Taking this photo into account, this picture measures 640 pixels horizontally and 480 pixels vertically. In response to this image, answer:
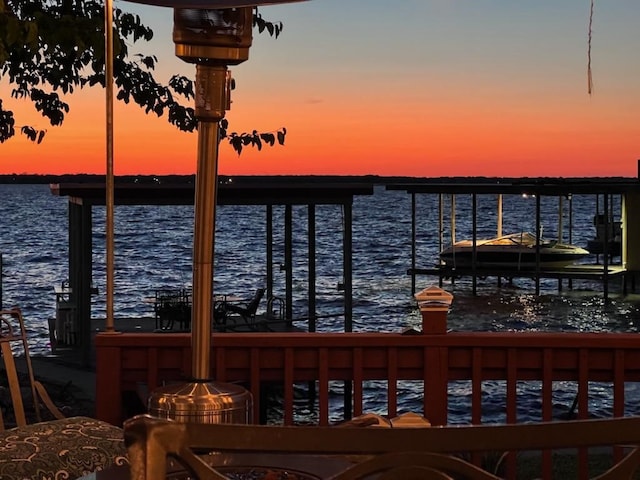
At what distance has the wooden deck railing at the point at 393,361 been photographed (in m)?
3.46

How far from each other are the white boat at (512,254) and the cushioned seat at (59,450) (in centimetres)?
2794

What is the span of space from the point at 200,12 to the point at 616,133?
102ft

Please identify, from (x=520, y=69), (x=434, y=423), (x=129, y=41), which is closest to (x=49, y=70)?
(x=129, y=41)

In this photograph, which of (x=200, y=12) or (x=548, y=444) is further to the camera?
(x=200, y=12)

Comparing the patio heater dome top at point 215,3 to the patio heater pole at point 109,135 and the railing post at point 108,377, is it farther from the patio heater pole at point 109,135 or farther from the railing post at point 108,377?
the railing post at point 108,377

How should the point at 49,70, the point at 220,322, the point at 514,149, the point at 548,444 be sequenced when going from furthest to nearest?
the point at 514,149 < the point at 220,322 < the point at 49,70 < the point at 548,444

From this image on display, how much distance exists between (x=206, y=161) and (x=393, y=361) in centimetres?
152

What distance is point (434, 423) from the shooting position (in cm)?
354

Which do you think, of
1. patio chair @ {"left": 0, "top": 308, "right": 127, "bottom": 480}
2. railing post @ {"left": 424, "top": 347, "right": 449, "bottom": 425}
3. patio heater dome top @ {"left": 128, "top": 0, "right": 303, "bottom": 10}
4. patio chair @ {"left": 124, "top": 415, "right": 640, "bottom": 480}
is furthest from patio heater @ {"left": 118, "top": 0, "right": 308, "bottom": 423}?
railing post @ {"left": 424, "top": 347, "right": 449, "bottom": 425}

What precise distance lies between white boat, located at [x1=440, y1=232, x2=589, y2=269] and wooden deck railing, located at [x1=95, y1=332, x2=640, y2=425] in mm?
27466

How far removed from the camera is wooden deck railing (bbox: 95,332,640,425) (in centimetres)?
346

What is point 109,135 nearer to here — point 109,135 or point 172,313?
point 109,135

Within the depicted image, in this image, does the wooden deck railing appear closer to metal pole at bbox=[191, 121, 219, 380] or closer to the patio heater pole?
the patio heater pole

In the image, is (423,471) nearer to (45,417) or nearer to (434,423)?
(434,423)
